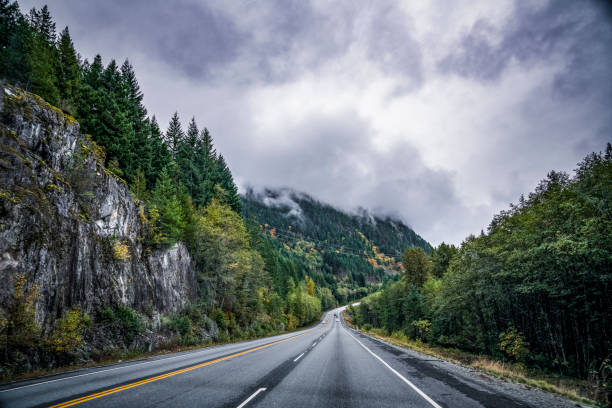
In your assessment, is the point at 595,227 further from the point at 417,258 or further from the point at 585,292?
the point at 417,258

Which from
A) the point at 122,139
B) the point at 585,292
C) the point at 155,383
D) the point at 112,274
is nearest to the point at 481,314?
the point at 585,292

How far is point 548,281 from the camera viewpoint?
15.8m

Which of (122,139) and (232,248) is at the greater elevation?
(122,139)

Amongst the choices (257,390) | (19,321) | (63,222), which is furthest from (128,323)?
(257,390)

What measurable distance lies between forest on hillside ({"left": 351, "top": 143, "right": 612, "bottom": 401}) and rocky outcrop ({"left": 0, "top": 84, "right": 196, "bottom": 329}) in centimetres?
2042

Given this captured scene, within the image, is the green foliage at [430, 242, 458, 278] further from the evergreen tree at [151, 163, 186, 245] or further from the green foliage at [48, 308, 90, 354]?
the green foliage at [48, 308, 90, 354]

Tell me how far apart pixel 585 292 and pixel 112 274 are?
2690 cm

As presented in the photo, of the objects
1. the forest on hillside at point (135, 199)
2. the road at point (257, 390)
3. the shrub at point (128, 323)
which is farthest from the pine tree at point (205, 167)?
the road at point (257, 390)

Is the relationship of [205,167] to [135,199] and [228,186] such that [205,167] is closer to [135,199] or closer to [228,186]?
[228,186]

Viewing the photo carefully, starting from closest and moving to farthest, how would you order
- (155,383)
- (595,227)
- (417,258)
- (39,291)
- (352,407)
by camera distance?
(352,407), (155,383), (39,291), (595,227), (417,258)

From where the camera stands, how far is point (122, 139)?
24.8 meters

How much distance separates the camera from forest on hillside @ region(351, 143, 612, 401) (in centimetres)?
1338

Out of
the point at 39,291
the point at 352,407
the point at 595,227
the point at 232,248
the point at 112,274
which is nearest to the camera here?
the point at 352,407

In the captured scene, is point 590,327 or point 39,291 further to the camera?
point 590,327
